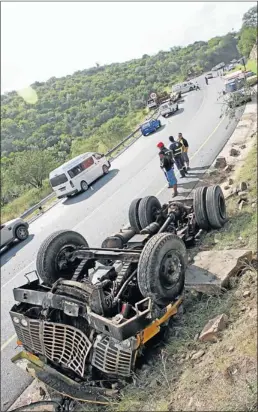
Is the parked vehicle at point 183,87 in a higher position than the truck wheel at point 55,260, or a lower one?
higher

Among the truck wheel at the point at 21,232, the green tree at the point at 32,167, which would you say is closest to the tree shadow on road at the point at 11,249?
the truck wheel at the point at 21,232

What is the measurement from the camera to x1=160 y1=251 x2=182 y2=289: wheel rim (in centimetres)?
483

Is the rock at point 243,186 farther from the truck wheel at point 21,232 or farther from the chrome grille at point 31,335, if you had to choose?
the truck wheel at point 21,232

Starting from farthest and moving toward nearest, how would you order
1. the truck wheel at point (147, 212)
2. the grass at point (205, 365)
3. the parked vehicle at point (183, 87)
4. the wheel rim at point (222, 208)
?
the parked vehicle at point (183, 87) → the truck wheel at point (147, 212) → the wheel rim at point (222, 208) → the grass at point (205, 365)

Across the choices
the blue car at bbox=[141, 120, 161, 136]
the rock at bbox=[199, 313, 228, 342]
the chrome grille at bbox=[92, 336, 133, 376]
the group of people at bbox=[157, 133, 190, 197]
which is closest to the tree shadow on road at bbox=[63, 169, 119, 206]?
the blue car at bbox=[141, 120, 161, 136]

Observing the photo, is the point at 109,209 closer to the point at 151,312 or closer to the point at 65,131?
the point at 65,131

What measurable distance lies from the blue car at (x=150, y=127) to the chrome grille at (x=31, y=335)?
6463mm

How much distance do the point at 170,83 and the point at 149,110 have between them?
0.67 meters

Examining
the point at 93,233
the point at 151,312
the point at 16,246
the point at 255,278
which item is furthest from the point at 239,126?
the point at 151,312

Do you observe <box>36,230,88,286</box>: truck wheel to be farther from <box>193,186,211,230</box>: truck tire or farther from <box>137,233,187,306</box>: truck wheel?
<box>193,186,211,230</box>: truck tire

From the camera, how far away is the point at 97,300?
14.5ft

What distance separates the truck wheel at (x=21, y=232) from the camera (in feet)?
41.1

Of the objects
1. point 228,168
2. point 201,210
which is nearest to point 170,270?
point 201,210

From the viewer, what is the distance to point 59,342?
4594 millimetres
